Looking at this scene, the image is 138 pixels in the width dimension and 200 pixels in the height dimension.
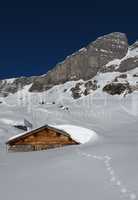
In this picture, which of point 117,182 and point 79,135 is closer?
point 117,182

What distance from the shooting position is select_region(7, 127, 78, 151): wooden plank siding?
91.7ft

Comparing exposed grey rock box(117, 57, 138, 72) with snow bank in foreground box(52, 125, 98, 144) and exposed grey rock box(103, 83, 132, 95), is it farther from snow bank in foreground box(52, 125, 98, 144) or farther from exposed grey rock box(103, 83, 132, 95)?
snow bank in foreground box(52, 125, 98, 144)

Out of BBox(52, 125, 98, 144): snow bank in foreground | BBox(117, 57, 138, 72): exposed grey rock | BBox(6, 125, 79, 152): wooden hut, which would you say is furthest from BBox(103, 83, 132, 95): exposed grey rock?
BBox(6, 125, 79, 152): wooden hut

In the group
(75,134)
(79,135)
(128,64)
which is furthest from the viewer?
(128,64)

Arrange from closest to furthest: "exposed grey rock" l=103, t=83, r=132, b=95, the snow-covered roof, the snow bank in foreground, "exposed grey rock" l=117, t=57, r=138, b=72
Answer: the snow-covered roof → the snow bank in foreground → "exposed grey rock" l=103, t=83, r=132, b=95 → "exposed grey rock" l=117, t=57, r=138, b=72

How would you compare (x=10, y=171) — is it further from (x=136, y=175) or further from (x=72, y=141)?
(x=72, y=141)

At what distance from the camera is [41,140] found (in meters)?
28.6

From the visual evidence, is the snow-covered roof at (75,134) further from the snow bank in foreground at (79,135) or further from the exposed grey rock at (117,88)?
the exposed grey rock at (117,88)

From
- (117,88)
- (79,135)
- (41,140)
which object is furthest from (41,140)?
(117,88)

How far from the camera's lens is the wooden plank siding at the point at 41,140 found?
28.0m

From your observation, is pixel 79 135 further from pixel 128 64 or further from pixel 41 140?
pixel 128 64

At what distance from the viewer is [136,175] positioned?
36.2 ft

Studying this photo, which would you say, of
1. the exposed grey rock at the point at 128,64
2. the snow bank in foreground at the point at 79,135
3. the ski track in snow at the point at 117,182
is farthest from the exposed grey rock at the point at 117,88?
the ski track in snow at the point at 117,182

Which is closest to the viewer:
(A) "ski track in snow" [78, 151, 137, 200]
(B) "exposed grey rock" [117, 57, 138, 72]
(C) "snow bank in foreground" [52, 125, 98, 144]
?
(A) "ski track in snow" [78, 151, 137, 200]
